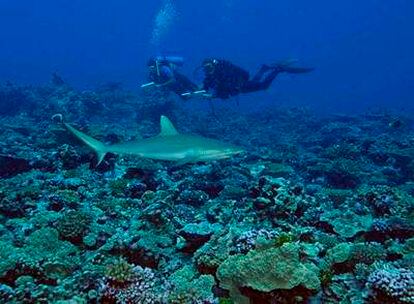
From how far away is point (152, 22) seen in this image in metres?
180

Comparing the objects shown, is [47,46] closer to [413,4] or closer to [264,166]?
[413,4]

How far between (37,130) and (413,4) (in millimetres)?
143334

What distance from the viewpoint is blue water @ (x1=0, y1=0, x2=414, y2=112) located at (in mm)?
87688

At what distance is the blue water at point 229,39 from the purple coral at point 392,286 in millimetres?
55684

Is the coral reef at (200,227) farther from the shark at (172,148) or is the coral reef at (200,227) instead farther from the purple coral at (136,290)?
the shark at (172,148)

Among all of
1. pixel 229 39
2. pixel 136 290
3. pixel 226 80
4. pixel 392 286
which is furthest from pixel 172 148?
pixel 229 39

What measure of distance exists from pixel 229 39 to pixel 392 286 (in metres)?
162

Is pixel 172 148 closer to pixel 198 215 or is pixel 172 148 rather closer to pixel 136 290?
pixel 198 215

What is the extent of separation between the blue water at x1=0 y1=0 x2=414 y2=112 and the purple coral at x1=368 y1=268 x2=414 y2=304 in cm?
5568

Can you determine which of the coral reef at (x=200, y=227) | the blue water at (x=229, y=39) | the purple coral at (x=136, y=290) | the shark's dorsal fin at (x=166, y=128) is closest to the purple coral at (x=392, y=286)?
the coral reef at (x=200, y=227)

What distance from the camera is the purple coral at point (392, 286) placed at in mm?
4203

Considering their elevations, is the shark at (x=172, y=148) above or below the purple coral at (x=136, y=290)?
above

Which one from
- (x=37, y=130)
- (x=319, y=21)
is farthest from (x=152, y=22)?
(x=37, y=130)

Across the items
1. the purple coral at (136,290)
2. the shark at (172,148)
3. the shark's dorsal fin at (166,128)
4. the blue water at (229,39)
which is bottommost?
the purple coral at (136,290)
